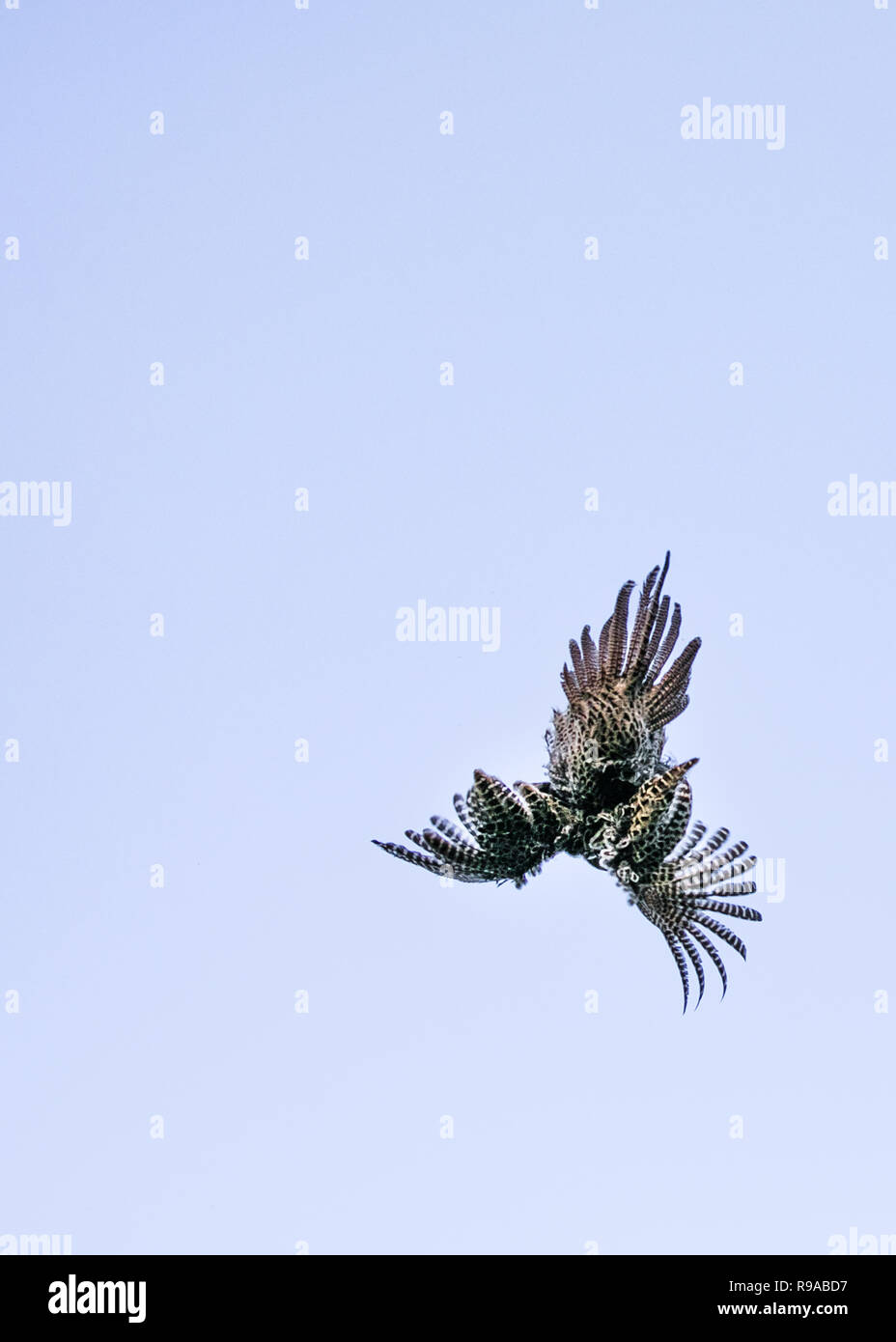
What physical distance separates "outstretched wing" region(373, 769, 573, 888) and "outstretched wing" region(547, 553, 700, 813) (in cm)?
69

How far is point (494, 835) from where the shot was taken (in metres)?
36.9

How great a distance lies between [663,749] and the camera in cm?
3800

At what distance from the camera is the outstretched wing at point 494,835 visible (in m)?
36.6

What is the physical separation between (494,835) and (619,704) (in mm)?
3151

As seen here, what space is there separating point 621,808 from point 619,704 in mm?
1859

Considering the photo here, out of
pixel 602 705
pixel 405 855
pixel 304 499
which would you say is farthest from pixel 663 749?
pixel 304 499

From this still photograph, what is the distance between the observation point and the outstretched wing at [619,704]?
37.4 m

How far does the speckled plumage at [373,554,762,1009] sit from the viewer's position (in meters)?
36.5

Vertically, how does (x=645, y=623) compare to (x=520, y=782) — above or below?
above

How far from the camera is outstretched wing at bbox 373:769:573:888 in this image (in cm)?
3659

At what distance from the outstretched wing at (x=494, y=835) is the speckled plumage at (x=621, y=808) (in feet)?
0.05

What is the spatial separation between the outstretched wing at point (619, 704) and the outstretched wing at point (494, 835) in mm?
686

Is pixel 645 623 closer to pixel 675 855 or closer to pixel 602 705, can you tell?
pixel 602 705
